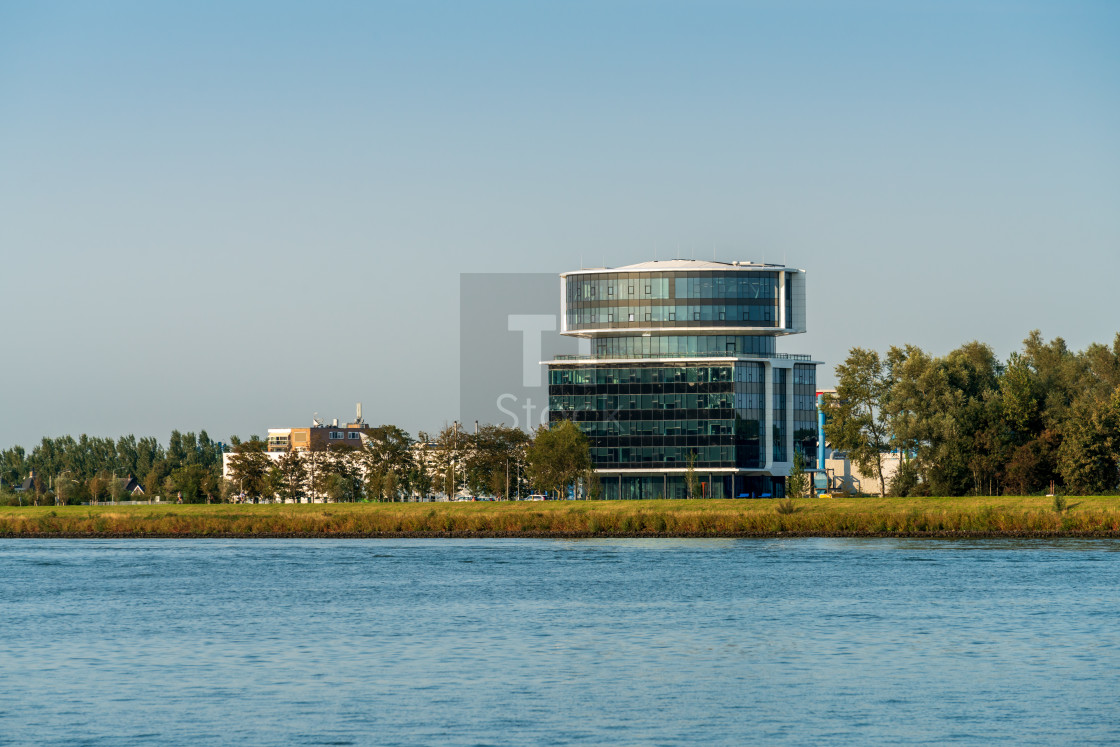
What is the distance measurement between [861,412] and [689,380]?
97.3 ft

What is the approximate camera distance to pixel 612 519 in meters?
118

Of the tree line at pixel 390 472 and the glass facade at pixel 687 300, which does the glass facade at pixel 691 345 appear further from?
the tree line at pixel 390 472

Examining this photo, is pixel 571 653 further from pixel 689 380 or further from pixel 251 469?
pixel 251 469

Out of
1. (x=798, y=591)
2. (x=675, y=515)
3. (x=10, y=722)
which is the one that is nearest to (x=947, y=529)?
(x=675, y=515)

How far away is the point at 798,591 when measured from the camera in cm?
6419

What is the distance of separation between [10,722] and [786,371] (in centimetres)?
13838

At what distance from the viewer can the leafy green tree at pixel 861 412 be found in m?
133

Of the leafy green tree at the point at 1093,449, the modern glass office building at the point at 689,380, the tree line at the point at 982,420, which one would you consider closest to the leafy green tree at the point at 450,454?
the modern glass office building at the point at 689,380

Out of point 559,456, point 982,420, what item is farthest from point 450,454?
point 982,420

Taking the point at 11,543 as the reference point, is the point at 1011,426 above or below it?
above

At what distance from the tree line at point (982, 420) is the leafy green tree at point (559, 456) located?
26.6 metres

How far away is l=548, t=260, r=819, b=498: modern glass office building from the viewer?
523 feet

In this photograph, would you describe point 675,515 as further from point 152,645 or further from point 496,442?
point 152,645

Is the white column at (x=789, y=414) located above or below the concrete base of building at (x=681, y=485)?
above
